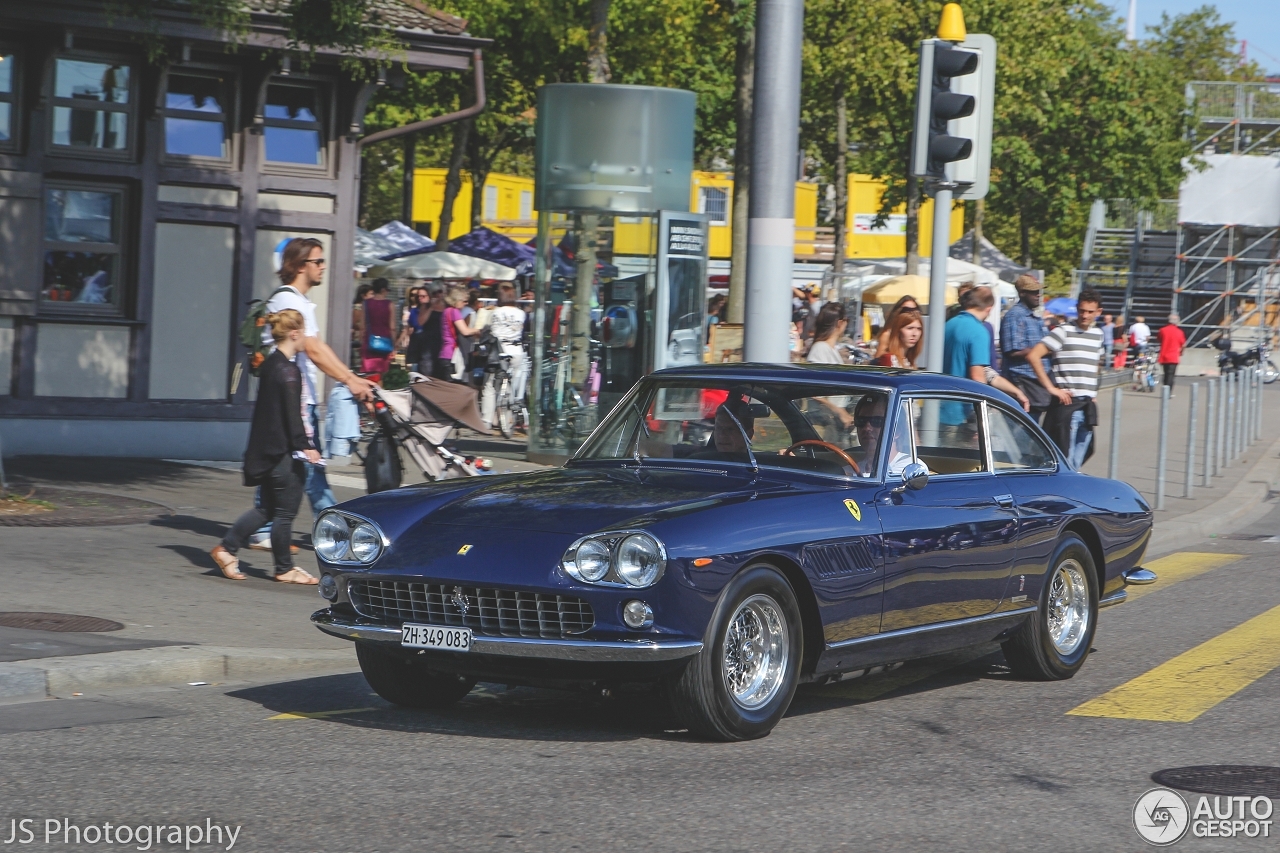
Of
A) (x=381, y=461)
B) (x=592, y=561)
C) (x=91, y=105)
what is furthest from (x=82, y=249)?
(x=592, y=561)

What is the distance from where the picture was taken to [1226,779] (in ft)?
19.3

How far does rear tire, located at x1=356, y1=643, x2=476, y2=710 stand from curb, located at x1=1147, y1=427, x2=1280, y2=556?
811cm

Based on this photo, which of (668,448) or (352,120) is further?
(352,120)

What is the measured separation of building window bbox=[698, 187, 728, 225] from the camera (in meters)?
65.6

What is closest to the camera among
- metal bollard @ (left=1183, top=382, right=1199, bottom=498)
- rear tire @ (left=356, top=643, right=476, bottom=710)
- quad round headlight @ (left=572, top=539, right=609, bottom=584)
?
quad round headlight @ (left=572, top=539, right=609, bottom=584)

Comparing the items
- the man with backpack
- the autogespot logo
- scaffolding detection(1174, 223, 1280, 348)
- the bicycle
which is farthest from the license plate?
scaffolding detection(1174, 223, 1280, 348)

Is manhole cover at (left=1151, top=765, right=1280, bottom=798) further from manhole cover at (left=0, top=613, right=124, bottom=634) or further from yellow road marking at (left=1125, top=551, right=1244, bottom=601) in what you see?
yellow road marking at (left=1125, top=551, right=1244, bottom=601)

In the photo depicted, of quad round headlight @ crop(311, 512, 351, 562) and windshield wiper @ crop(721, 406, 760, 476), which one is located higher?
windshield wiper @ crop(721, 406, 760, 476)

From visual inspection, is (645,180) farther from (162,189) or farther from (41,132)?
(41,132)

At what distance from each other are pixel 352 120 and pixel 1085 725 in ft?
39.3

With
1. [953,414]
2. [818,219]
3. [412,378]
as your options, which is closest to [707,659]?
[953,414]

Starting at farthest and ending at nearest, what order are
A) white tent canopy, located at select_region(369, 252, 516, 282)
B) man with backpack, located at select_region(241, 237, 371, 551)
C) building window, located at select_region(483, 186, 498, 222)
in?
building window, located at select_region(483, 186, 498, 222) → white tent canopy, located at select_region(369, 252, 516, 282) → man with backpack, located at select_region(241, 237, 371, 551)

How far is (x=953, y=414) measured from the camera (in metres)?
7.75

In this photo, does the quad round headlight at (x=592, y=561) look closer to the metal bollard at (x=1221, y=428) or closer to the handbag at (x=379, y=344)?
the metal bollard at (x=1221, y=428)
